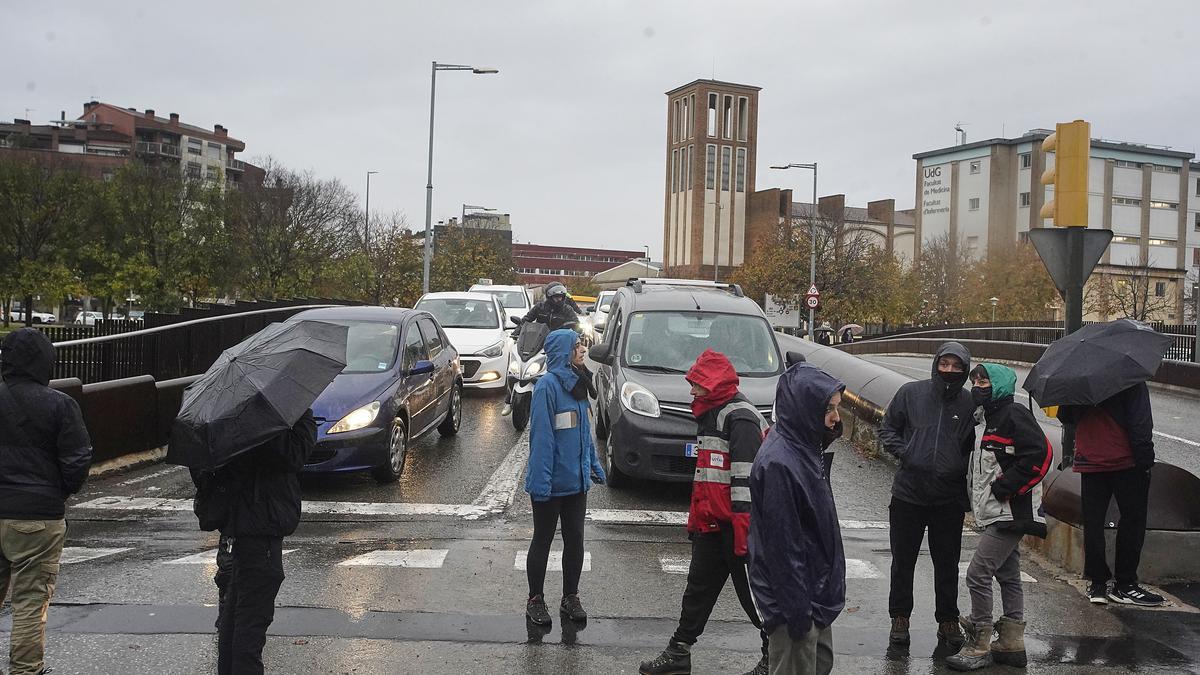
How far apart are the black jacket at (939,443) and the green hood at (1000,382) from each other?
0.14m

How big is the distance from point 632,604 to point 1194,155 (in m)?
101

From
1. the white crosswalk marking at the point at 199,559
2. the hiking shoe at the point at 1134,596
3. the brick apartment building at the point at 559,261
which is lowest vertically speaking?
the white crosswalk marking at the point at 199,559

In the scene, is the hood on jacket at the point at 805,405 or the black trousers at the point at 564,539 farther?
the black trousers at the point at 564,539

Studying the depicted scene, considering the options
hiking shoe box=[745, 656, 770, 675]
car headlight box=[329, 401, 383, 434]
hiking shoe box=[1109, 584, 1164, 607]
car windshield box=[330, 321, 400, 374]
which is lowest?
hiking shoe box=[745, 656, 770, 675]

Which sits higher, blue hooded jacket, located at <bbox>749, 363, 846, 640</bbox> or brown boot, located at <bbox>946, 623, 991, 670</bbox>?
blue hooded jacket, located at <bbox>749, 363, 846, 640</bbox>

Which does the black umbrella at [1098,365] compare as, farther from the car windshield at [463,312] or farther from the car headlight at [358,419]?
the car windshield at [463,312]

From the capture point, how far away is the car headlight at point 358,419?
9242 millimetres

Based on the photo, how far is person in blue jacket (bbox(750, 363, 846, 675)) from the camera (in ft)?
12.7

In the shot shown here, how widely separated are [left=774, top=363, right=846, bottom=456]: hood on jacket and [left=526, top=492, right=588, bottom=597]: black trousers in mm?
2043

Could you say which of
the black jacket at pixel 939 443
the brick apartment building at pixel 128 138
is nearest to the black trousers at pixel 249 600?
the black jacket at pixel 939 443

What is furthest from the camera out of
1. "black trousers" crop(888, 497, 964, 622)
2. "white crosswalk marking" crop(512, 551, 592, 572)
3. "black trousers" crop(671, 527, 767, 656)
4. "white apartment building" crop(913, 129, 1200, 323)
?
"white apartment building" crop(913, 129, 1200, 323)

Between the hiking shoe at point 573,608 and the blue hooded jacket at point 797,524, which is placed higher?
the blue hooded jacket at point 797,524

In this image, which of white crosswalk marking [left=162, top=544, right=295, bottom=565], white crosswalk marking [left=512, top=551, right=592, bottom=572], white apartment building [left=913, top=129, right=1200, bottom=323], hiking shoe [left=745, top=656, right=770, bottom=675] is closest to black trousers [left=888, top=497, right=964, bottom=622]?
hiking shoe [left=745, top=656, right=770, bottom=675]

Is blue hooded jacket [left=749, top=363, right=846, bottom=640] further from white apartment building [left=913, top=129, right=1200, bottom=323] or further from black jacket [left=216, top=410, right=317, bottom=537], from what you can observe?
white apartment building [left=913, top=129, right=1200, bottom=323]
